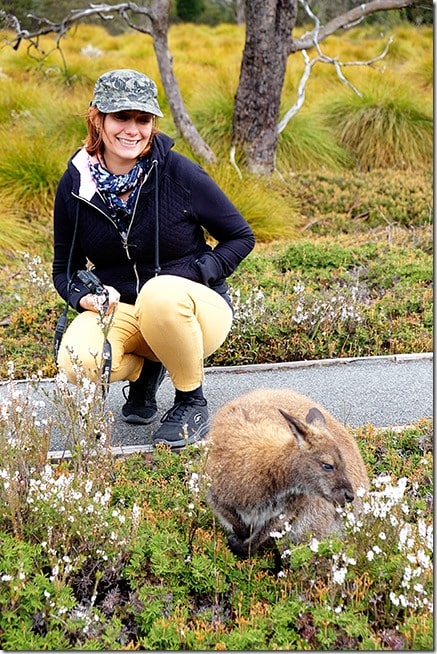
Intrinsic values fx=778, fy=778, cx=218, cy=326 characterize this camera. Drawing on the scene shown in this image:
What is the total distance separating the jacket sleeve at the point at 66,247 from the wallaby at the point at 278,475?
142 cm

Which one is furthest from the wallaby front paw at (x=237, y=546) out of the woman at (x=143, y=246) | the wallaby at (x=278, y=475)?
the woman at (x=143, y=246)

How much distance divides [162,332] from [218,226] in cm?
76

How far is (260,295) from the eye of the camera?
6.59 meters

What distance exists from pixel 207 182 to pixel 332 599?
2.46 m

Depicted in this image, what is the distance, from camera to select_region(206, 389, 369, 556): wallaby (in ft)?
10.3

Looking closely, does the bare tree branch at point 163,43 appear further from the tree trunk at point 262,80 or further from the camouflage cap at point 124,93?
the camouflage cap at point 124,93

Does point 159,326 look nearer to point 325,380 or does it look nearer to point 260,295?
point 325,380

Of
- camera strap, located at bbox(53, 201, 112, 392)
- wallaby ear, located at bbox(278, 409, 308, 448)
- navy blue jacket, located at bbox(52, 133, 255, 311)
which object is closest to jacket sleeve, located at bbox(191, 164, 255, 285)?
navy blue jacket, located at bbox(52, 133, 255, 311)

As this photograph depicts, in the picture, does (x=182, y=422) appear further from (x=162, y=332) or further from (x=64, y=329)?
(x=64, y=329)

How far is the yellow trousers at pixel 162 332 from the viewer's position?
421 cm

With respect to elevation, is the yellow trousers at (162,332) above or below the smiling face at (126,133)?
below

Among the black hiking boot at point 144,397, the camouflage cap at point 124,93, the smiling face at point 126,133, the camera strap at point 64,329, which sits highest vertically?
the camouflage cap at point 124,93

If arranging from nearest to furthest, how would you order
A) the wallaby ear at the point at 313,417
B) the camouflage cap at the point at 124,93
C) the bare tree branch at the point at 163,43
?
the wallaby ear at the point at 313,417 < the camouflage cap at the point at 124,93 < the bare tree branch at the point at 163,43

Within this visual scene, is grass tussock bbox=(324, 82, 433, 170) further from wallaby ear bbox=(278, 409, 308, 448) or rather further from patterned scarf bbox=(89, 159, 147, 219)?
wallaby ear bbox=(278, 409, 308, 448)
